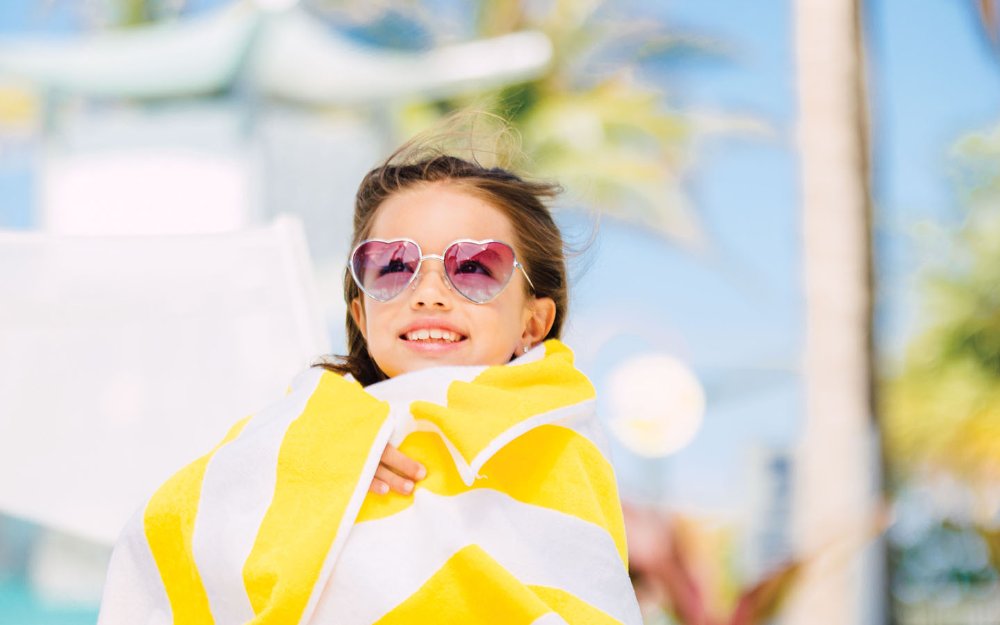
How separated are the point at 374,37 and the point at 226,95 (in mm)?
2103

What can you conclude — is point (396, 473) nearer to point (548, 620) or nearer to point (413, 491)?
point (413, 491)

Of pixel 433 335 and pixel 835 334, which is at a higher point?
pixel 433 335

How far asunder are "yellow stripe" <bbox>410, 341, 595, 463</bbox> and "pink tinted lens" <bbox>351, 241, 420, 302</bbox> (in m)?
0.15

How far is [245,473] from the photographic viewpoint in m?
1.21

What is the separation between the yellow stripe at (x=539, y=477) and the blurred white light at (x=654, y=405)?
781 cm

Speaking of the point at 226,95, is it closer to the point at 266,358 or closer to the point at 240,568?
the point at 266,358

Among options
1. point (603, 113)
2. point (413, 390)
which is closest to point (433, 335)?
point (413, 390)

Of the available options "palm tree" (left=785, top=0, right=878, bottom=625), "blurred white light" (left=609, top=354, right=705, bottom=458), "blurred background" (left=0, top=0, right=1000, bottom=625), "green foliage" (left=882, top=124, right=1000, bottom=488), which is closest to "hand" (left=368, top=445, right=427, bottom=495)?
"blurred background" (left=0, top=0, right=1000, bottom=625)

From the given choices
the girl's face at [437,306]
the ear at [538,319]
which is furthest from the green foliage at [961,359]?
the girl's face at [437,306]

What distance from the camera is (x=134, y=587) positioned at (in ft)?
4.05

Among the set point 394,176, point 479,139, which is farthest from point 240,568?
point 479,139

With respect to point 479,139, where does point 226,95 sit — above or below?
above

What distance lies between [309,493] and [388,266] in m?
0.29

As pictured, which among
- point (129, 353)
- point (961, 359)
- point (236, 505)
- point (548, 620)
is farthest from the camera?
point (961, 359)
